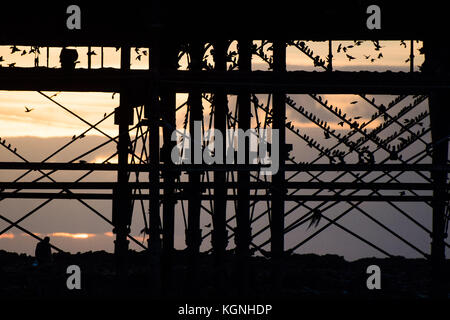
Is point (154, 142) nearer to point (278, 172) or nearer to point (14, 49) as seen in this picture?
point (278, 172)

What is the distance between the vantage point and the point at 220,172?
55.6 ft

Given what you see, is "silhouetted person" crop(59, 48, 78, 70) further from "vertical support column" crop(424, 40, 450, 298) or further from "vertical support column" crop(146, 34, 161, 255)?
"vertical support column" crop(424, 40, 450, 298)

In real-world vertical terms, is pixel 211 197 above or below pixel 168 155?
below

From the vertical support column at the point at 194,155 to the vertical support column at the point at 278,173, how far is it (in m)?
1.62

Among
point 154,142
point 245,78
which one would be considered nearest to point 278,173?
point 245,78

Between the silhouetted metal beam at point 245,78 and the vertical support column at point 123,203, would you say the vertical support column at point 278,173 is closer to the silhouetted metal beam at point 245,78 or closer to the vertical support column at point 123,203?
the vertical support column at point 123,203

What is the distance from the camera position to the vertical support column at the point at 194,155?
1559cm

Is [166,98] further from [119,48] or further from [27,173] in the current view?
[27,173]

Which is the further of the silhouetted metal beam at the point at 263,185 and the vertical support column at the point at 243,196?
the silhouetted metal beam at the point at 263,185

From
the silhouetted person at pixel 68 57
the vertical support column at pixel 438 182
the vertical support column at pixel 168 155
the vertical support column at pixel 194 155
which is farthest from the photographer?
the vertical support column at pixel 438 182

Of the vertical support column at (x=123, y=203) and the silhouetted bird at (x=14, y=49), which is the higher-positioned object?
the silhouetted bird at (x=14, y=49)

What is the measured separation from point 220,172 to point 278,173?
1.28 meters

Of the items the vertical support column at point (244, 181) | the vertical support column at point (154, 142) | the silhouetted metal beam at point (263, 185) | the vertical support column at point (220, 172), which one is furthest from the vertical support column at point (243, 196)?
the vertical support column at point (154, 142)

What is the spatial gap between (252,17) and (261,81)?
50.7 inches
